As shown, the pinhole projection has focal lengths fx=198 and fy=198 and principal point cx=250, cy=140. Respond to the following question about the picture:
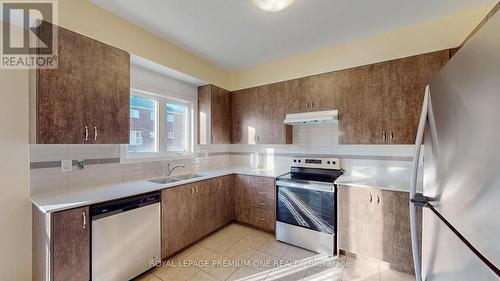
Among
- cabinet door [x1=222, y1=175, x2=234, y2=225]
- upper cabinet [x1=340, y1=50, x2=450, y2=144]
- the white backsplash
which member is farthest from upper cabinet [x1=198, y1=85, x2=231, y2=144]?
upper cabinet [x1=340, y1=50, x2=450, y2=144]

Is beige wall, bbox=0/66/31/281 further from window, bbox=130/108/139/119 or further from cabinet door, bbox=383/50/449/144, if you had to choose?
cabinet door, bbox=383/50/449/144

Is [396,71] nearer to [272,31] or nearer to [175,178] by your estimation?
[272,31]

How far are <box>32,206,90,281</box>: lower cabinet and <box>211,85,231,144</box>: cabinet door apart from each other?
1.97 metres

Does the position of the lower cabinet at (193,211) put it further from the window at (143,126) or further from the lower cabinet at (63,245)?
the window at (143,126)

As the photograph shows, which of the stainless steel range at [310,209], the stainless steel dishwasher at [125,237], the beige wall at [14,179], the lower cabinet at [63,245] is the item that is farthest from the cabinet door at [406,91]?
the beige wall at [14,179]

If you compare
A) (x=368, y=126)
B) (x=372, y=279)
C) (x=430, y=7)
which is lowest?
(x=372, y=279)

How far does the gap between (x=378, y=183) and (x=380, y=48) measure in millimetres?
1613

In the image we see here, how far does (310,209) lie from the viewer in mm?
2465

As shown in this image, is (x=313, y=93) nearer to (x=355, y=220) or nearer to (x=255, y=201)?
(x=355, y=220)

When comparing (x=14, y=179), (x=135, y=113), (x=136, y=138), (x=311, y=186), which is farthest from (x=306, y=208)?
(x=14, y=179)

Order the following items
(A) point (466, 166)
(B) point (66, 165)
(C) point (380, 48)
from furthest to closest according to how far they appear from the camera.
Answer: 1. (C) point (380, 48)
2. (B) point (66, 165)
3. (A) point (466, 166)

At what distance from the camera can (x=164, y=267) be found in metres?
2.14

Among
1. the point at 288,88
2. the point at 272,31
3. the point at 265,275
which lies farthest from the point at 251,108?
the point at 265,275

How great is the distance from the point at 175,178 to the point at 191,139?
78 cm
